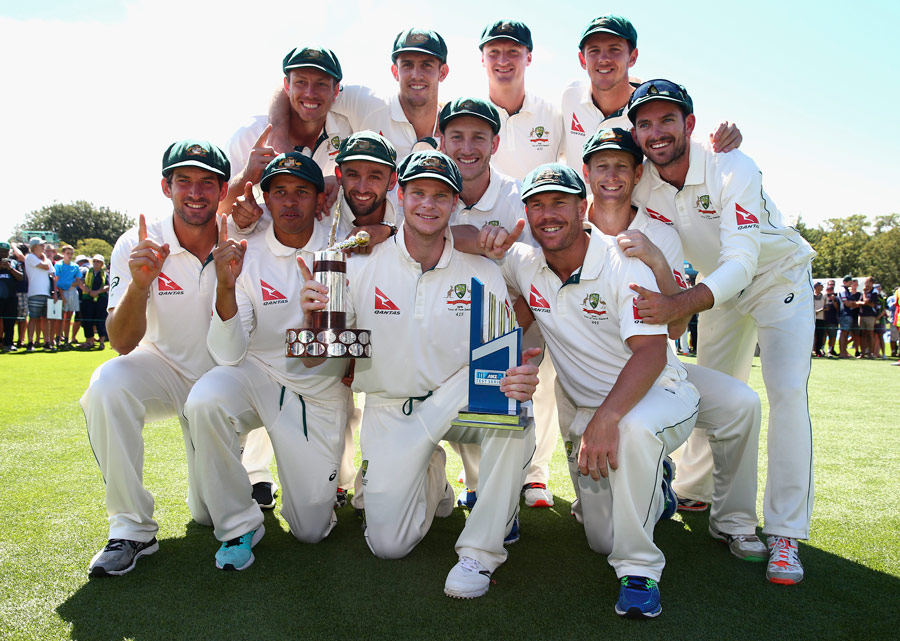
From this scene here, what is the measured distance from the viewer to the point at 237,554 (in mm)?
3977

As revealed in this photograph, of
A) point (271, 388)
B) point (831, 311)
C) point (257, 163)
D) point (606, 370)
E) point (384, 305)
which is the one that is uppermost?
point (257, 163)

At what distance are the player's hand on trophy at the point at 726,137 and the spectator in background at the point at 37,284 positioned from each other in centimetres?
1633

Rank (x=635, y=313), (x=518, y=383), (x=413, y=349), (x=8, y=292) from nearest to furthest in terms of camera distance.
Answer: (x=518, y=383)
(x=635, y=313)
(x=413, y=349)
(x=8, y=292)

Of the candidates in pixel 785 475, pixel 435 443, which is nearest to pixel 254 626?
pixel 435 443

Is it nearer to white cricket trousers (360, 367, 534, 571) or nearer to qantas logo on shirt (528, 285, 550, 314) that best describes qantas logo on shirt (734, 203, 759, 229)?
qantas logo on shirt (528, 285, 550, 314)

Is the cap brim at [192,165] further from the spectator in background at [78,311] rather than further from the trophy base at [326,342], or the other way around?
the spectator in background at [78,311]

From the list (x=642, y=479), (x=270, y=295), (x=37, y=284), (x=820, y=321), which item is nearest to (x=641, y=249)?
(x=642, y=479)

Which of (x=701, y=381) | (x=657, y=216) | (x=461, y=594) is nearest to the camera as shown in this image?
(x=461, y=594)

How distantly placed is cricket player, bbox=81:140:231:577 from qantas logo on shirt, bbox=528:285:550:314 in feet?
7.57

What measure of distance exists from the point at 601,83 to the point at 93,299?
1819cm

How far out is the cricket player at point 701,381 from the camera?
4.30 m

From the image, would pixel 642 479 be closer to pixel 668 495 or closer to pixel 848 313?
pixel 668 495

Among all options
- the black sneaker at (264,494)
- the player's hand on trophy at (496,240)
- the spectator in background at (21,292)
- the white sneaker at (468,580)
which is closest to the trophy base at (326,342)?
the player's hand on trophy at (496,240)

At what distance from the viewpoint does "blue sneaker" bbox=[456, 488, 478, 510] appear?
5340 millimetres
